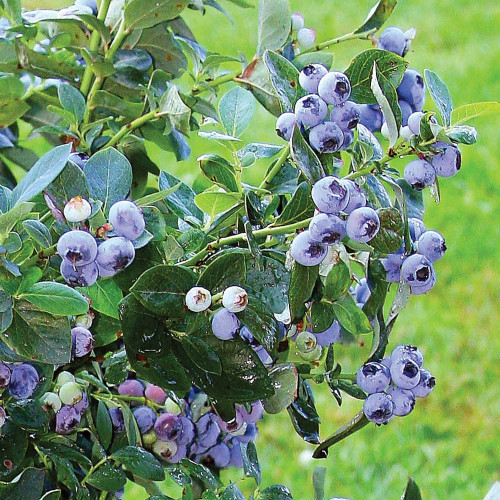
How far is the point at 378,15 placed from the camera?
0.71m

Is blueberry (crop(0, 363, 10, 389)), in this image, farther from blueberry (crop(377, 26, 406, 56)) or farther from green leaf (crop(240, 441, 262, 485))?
blueberry (crop(377, 26, 406, 56))

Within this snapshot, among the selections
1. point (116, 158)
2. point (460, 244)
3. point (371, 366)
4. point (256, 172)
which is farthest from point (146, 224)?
point (256, 172)

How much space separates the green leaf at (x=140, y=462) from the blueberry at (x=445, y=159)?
0.27 metres

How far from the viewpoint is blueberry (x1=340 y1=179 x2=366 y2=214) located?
482mm

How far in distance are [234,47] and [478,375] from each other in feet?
6.25

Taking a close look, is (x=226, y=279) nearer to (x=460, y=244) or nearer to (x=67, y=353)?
(x=67, y=353)

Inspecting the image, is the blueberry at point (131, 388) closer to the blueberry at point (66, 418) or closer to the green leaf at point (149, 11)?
the blueberry at point (66, 418)

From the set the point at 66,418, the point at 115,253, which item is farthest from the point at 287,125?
the point at 66,418

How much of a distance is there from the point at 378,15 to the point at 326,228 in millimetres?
308

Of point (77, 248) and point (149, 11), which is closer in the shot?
point (77, 248)

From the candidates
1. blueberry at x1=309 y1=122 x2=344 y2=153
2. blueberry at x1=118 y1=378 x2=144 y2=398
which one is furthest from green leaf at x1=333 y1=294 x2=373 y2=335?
blueberry at x1=118 y1=378 x2=144 y2=398

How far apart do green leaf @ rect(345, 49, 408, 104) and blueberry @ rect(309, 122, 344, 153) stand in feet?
0.19

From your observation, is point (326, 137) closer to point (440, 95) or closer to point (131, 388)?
point (440, 95)

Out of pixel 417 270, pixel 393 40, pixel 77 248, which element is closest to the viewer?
pixel 77 248
